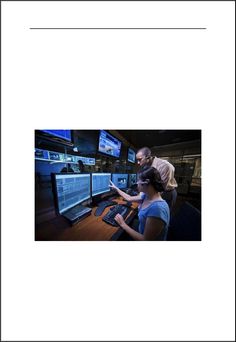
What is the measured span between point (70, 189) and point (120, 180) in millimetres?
679

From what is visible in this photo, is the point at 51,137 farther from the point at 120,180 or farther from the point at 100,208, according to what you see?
the point at 120,180

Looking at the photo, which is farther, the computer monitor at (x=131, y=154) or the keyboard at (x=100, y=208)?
the computer monitor at (x=131, y=154)

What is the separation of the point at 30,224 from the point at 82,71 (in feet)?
3.74

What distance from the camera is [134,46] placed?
1.97ft

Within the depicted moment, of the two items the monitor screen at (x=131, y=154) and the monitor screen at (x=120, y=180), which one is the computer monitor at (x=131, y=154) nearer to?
the monitor screen at (x=131, y=154)

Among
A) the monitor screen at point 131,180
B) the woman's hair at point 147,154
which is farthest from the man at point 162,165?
the monitor screen at point 131,180

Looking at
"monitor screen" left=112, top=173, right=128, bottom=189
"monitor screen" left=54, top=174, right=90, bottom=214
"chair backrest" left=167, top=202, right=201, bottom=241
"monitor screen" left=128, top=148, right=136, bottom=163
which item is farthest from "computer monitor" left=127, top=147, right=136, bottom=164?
"chair backrest" left=167, top=202, right=201, bottom=241

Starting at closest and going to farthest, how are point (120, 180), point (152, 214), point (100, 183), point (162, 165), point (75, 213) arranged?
point (152, 214) → point (75, 213) → point (162, 165) → point (100, 183) → point (120, 180)

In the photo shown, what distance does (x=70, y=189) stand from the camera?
0.65 metres

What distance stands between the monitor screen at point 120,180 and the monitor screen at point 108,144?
0.28 meters

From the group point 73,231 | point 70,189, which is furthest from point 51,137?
point 73,231

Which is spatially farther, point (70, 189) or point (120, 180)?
point (120, 180)

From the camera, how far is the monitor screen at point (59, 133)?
63 centimetres

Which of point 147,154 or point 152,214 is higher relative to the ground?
point 147,154
